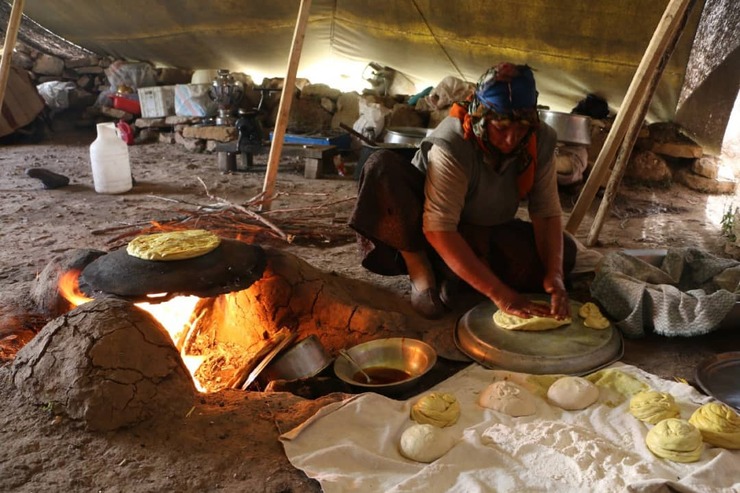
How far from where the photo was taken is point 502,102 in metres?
2.07

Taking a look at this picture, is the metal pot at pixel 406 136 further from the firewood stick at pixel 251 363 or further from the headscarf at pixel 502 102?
the firewood stick at pixel 251 363

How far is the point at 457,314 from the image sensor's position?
8.63 ft

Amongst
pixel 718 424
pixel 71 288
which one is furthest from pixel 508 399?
pixel 71 288

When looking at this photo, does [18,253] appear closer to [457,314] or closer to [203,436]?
[203,436]

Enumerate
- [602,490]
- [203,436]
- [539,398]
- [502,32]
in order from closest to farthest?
[602,490], [203,436], [539,398], [502,32]

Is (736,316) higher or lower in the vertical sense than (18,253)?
higher

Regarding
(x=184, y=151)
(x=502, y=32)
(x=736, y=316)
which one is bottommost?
(x=184, y=151)

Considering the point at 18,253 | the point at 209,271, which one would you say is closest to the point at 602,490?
the point at 209,271

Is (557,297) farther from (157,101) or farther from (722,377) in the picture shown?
(157,101)

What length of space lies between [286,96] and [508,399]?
2698 mm

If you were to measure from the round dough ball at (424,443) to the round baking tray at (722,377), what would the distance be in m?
1.00

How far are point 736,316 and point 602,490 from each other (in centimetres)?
131

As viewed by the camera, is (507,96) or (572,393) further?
(507,96)

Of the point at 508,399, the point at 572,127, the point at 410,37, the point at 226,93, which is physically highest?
the point at 410,37
